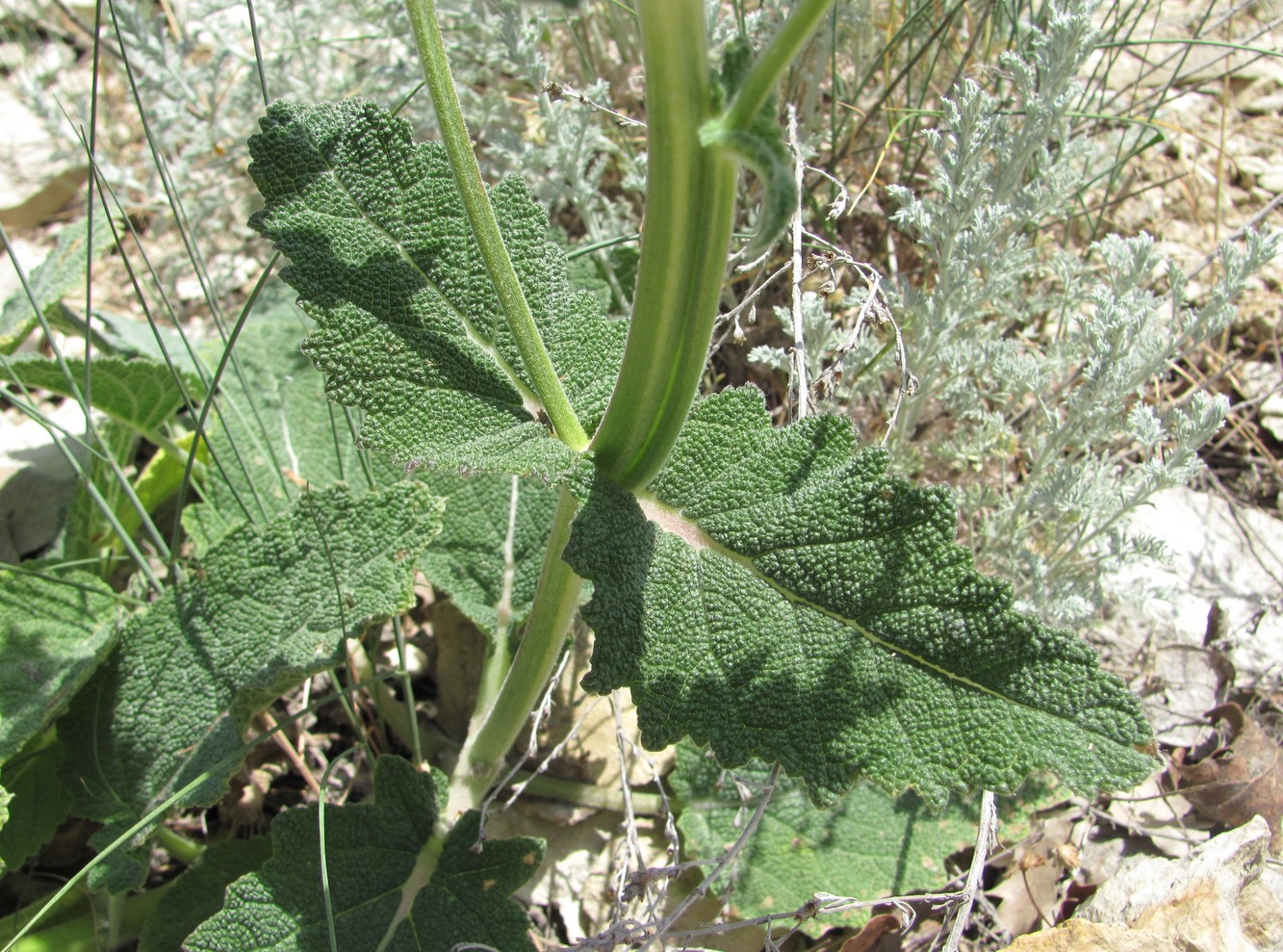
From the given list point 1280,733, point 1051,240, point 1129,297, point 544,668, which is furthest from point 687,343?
point 1051,240

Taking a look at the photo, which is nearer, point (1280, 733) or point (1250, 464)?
point (1280, 733)

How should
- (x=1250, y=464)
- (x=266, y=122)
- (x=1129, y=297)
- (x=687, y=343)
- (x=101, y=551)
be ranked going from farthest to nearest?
(x=1250, y=464)
(x=101, y=551)
(x=1129, y=297)
(x=266, y=122)
(x=687, y=343)

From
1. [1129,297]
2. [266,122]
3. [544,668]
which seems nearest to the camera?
[266,122]

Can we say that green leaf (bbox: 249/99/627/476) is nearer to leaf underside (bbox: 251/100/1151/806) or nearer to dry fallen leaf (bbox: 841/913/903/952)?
leaf underside (bbox: 251/100/1151/806)

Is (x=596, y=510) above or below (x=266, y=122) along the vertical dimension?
below

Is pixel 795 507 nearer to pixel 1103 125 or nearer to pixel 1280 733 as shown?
pixel 1280 733

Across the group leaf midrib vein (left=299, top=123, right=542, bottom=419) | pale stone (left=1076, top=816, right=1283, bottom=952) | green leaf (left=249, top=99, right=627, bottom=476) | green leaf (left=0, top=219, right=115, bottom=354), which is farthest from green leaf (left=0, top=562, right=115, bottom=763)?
pale stone (left=1076, top=816, right=1283, bottom=952)

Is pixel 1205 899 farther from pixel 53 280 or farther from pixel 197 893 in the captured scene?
pixel 53 280

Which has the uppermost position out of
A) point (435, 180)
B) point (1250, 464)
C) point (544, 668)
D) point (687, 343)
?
point (435, 180)
